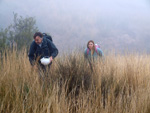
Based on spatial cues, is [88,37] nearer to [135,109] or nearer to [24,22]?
[24,22]

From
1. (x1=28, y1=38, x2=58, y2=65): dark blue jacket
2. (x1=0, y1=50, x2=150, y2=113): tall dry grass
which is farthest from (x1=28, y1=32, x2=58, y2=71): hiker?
(x1=0, y1=50, x2=150, y2=113): tall dry grass

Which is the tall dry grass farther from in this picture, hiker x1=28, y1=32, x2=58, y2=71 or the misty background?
the misty background

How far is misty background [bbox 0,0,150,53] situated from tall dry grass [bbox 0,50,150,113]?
68.4ft

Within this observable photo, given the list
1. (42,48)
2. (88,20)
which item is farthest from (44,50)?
(88,20)

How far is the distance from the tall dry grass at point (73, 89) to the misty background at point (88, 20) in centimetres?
2084

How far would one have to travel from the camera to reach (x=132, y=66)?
12.9 ft

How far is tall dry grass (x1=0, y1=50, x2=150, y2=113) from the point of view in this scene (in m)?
1.91

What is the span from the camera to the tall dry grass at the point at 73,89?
1.91 m

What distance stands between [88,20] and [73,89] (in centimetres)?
3675

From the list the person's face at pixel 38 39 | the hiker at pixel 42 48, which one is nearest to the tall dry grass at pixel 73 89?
the hiker at pixel 42 48

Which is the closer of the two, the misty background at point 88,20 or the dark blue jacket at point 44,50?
the dark blue jacket at point 44,50

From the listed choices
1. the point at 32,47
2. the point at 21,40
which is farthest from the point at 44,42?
the point at 21,40

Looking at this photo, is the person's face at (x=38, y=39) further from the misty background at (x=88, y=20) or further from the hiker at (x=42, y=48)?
the misty background at (x=88, y=20)

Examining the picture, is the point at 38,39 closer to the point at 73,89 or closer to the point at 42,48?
the point at 42,48
